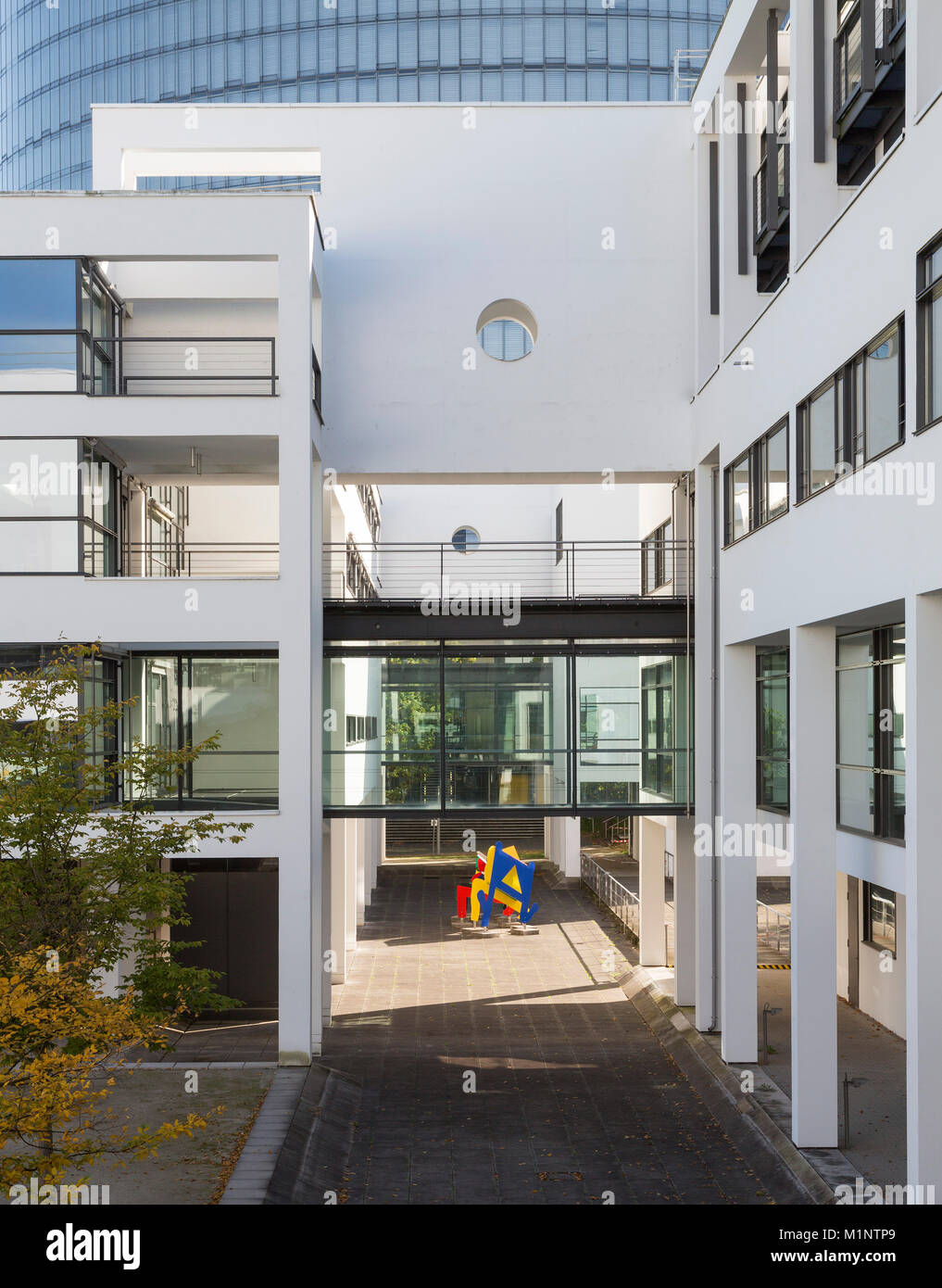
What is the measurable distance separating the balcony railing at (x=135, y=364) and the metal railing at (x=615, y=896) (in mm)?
13961

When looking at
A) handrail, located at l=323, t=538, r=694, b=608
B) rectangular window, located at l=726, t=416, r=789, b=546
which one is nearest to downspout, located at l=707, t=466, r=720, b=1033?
rectangular window, located at l=726, t=416, r=789, b=546

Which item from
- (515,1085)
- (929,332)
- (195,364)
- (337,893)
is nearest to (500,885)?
(337,893)

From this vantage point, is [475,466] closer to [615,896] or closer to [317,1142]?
[317,1142]

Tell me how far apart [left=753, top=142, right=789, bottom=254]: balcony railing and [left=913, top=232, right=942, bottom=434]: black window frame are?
713 centimetres

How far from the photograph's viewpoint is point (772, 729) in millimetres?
21375

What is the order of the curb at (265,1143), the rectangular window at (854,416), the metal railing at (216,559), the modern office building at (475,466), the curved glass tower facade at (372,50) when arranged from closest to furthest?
the rectangular window at (854,416) < the curb at (265,1143) < the modern office building at (475,466) < the metal railing at (216,559) < the curved glass tower facade at (372,50)

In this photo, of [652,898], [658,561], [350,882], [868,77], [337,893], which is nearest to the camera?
[868,77]

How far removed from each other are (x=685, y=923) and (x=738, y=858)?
10.8 feet

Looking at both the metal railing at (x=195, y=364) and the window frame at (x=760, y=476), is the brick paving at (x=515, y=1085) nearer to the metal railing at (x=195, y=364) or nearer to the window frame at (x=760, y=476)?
the window frame at (x=760, y=476)

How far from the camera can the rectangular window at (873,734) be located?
14.7 meters

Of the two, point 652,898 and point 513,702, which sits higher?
point 513,702

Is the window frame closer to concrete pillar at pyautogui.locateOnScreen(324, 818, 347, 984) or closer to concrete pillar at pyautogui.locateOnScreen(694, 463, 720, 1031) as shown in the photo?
concrete pillar at pyautogui.locateOnScreen(694, 463, 720, 1031)
